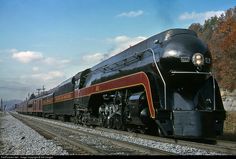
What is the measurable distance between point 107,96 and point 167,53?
6247 mm

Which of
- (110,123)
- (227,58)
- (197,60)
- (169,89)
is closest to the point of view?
(197,60)

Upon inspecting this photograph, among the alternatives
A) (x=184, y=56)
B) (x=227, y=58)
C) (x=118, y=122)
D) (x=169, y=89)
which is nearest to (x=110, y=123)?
(x=118, y=122)

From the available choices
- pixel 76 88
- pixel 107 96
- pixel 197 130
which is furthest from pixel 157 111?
pixel 76 88

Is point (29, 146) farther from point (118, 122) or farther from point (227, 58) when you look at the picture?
point (227, 58)

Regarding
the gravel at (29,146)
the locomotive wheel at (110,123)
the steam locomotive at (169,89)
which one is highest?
the steam locomotive at (169,89)

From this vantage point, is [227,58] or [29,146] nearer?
[29,146]

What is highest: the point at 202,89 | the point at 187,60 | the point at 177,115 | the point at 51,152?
the point at 187,60

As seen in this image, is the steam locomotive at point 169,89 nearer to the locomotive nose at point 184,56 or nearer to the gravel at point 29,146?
the locomotive nose at point 184,56

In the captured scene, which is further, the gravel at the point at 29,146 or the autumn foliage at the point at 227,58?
the autumn foliage at the point at 227,58

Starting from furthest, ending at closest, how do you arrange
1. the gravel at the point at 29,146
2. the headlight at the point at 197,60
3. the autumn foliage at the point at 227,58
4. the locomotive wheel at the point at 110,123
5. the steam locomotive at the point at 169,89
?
1. the autumn foliage at the point at 227,58
2. the locomotive wheel at the point at 110,123
3. the headlight at the point at 197,60
4. the steam locomotive at the point at 169,89
5. the gravel at the point at 29,146

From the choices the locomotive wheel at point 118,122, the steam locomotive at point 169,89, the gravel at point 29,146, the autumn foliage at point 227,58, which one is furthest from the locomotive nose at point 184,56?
the autumn foliage at point 227,58

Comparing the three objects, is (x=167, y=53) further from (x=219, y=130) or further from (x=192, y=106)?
(x=219, y=130)

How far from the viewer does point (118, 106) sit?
16500 millimetres

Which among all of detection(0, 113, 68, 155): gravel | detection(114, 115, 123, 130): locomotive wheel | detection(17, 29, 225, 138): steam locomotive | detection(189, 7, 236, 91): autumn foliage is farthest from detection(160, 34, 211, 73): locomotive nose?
detection(189, 7, 236, 91): autumn foliage
